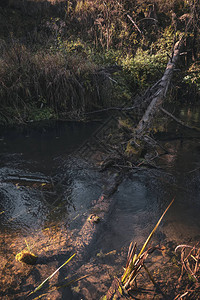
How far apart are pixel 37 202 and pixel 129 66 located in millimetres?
6879

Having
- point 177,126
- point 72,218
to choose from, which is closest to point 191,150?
point 177,126

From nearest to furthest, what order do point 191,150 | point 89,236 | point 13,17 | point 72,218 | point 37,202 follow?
point 89,236, point 72,218, point 37,202, point 191,150, point 13,17

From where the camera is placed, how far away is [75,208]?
2945 mm

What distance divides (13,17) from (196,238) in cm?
1315

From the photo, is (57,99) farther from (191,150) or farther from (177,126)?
(191,150)

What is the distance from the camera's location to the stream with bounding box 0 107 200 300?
199 cm

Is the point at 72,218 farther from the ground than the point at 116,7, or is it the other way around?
the point at 116,7

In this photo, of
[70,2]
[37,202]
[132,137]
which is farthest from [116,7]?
[37,202]

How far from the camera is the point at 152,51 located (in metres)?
9.55

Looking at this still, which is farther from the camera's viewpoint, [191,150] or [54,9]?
[54,9]

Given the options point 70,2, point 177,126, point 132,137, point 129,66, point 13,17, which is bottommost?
point 177,126

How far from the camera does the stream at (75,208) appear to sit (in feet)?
6.51

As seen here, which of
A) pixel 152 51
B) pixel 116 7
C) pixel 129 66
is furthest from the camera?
pixel 116 7

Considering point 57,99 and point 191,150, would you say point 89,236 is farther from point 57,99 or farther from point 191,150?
point 57,99
